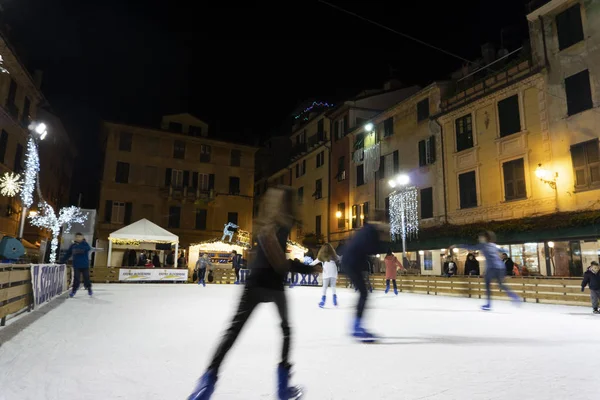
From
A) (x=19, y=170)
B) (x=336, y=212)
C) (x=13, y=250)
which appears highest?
(x=19, y=170)

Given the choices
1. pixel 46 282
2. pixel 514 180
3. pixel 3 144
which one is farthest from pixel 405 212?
pixel 3 144

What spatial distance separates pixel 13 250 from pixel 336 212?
76.9ft

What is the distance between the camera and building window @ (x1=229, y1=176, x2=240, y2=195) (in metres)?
38.3

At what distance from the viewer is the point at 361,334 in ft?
19.4

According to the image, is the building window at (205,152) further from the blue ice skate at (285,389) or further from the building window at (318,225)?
the blue ice skate at (285,389)

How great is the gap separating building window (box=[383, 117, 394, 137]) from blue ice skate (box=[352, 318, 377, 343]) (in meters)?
23.0

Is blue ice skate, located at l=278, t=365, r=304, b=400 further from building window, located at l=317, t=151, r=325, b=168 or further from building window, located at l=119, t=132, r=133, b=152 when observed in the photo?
building window, located at l=119, t=132, r=133, b=152

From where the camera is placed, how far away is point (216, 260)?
88.4ft

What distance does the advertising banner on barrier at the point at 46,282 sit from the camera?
9.37m

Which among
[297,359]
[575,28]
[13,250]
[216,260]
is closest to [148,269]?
[216,260]

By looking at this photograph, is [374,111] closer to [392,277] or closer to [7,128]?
[392,277]

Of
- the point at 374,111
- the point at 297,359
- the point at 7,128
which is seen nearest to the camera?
the point at 297,359

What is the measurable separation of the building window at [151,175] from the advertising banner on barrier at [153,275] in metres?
13.5

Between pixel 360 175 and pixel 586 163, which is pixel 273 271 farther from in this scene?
pixel 360 175
